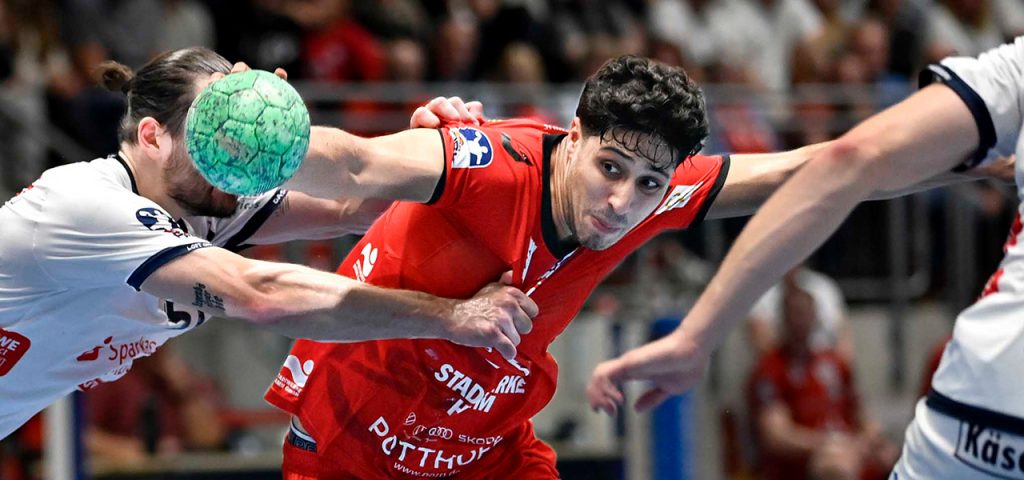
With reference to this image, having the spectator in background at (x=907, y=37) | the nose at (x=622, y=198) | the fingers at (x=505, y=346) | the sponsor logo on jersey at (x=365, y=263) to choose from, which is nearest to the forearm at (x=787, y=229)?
the fingers at (x=505, y=346)

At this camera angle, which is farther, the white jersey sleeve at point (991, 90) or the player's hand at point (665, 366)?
the player's hand at point (665, 366)

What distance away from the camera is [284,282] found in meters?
3.96

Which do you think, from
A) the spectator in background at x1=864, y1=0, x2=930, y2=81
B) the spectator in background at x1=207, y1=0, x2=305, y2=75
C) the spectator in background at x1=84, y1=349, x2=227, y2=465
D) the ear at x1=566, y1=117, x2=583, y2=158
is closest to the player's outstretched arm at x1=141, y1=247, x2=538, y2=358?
the ear at x1=566, y1=117, x2=583, y2=158

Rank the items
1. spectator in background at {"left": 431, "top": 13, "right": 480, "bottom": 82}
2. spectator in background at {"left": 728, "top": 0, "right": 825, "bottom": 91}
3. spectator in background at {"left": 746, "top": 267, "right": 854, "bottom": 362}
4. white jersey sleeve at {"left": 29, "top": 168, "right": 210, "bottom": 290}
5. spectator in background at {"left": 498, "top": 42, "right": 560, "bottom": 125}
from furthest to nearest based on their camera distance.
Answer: spectator in background at {"left": 728, "top": 0, "right": 825, "bottom": 91} < spectator in background at {"left": 431, "top": 13, "right": 480, "bottom": 82} < spectator in background at {"left": 498, "top": 42, "right": 560, "bottom": 125} < spectator in background at {"left": 746, "top": 267, "right": 854, "bottom": 362} < white jersey sleeve at {"left": 29, "top": 168, "right": 210, "bottom": 290}

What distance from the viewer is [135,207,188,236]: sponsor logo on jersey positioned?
4023mm

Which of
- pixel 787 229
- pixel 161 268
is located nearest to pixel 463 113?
pixel 161 268

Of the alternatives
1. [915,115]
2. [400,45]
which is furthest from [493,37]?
[915,115]

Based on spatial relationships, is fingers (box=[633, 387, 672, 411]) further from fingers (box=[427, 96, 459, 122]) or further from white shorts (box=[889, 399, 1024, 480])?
fingers (box=[427, 96, 459, 122])

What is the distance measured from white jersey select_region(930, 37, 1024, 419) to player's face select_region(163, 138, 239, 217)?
2.31m

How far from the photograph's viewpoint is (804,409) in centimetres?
929

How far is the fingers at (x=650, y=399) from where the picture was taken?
3.67 meters

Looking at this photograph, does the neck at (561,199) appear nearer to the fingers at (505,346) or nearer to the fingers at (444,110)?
the fingers at (444,110)

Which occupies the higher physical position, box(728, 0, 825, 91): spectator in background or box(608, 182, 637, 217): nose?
box(608, 182, 637, 217): nose

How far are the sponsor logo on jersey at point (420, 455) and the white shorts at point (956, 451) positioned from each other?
5.35 feet
